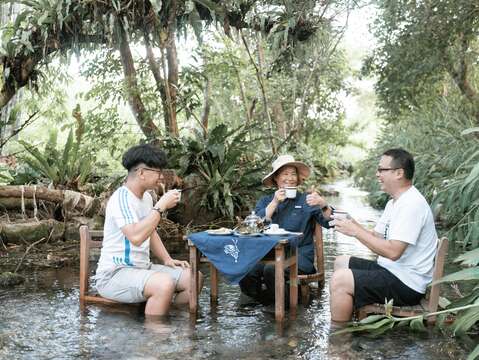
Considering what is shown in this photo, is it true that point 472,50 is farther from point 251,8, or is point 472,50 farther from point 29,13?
point 29,13

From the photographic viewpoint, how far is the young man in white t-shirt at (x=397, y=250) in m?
4.11

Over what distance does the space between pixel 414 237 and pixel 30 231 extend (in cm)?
534

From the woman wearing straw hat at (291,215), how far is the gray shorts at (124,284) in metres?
1.08

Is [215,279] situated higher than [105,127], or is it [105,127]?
[105,127]

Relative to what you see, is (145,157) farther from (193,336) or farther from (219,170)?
(219,170)

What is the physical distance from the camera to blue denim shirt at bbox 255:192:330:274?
539cm

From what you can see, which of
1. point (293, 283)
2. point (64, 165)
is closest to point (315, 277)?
point (293, 283)

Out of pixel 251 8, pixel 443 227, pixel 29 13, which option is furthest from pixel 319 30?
pixel 29 13

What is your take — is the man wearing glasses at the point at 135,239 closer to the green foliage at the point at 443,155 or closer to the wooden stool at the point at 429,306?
the wooden stool at the point at 429,306

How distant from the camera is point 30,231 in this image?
779 centimetres

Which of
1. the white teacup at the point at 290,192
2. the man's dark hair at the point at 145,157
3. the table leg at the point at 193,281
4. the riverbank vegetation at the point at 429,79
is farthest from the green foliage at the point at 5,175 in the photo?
the riverbank vegetation at the point at 429,79

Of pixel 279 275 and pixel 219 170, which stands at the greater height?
pixel 219 170

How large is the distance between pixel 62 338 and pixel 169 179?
601 centimetres

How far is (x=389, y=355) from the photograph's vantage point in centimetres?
374
